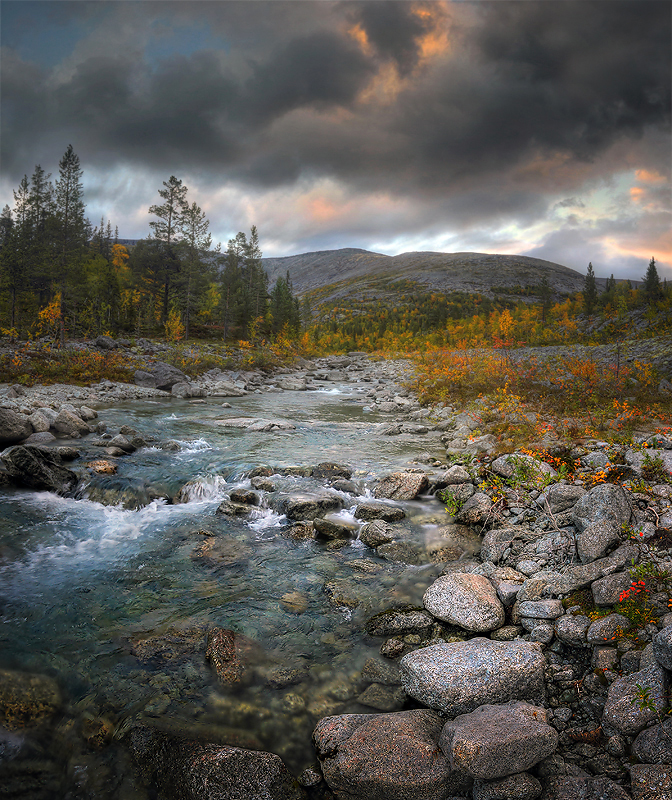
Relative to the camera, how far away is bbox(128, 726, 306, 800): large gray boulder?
12.1ft

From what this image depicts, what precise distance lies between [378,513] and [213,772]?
611cm

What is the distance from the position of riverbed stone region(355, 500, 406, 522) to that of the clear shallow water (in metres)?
0.42

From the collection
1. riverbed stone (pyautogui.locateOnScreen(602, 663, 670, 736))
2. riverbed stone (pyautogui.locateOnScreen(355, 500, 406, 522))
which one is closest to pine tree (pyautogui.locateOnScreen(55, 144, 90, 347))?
riverbed stone (pyautogui.locateOnScreen(355, 500, 406, 522))

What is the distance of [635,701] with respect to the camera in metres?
3.74

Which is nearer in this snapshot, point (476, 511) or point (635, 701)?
point (635, 701)

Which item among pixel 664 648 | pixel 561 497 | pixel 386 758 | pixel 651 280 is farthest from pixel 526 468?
pixel 651 280

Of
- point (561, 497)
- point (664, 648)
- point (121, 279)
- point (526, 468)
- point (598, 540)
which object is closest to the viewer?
point (664, 648)

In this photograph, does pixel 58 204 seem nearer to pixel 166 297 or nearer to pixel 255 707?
pixel 166 297

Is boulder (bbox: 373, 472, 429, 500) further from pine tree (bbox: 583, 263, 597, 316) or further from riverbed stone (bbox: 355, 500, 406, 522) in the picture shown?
pine tree (bbox: 583, 263, 597, 316)

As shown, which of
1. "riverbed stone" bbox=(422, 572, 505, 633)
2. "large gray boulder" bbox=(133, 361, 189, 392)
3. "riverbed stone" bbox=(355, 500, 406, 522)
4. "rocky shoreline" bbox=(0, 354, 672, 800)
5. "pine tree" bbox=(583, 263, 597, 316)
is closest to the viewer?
"rocky shoreline" bbox=(0, 354, 672, 800)

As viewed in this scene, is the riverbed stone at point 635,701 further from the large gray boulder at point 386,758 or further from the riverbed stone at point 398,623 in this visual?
the riverbed stone at point 398,623

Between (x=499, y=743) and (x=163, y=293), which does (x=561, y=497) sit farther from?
(x=163, y=293)

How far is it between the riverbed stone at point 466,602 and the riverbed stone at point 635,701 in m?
1.76

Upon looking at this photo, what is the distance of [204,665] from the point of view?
531 cm
